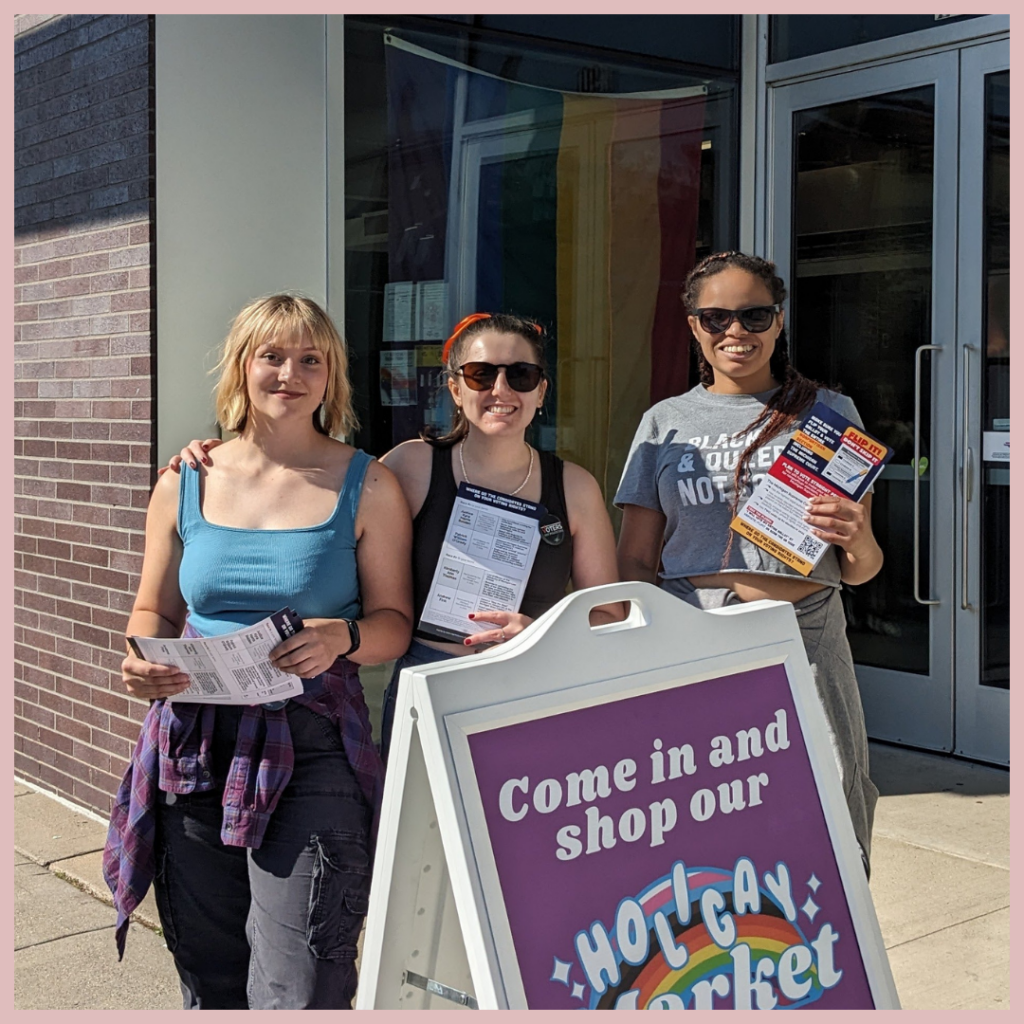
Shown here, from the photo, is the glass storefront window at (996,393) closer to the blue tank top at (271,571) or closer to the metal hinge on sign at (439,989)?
the blue tank top at (271,571)

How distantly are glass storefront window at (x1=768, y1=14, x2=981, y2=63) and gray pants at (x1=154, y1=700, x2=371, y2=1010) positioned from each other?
436cm

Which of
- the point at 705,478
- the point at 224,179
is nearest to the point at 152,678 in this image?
the point at 705,478

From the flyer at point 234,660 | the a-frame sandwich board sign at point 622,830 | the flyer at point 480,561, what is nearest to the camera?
the a-frame sandwich board sign at point 622,830

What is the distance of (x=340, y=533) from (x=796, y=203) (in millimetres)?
4047

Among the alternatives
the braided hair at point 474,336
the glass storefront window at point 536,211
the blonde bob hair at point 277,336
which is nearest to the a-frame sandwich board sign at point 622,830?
the braided hair at point 474,336

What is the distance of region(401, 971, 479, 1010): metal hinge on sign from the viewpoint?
1.98 metres

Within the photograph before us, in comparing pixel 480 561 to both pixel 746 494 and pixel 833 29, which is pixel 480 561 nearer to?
pixel 746 494

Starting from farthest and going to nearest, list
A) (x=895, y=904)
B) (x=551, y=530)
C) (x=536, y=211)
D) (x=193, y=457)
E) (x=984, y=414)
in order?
(x=984, y=414)
(x=536, y=211)
(x=895, y=904)
(x=193, y=457)
(x=551, y=530)

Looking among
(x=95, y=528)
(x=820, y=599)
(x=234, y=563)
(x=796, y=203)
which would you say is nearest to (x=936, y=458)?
(x=796, y=203)

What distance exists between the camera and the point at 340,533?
2.53 metres

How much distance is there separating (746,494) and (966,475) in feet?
9.76

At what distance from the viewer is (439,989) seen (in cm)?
199

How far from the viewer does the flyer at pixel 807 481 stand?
2.66 meters

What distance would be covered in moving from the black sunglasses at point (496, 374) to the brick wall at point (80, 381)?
205 cm
